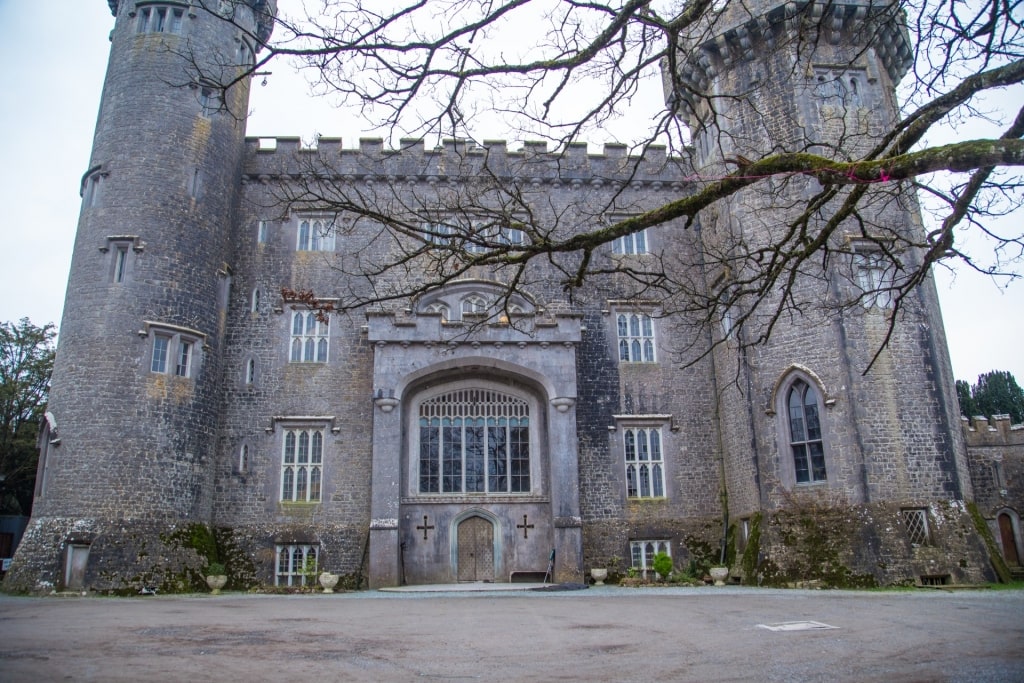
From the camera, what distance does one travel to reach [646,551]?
19.8 metres

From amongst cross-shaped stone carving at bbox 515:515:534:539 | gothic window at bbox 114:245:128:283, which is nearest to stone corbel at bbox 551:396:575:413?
cross-shaped stone carving at bbox 515:515:534:539

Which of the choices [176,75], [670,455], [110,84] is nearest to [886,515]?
[670,455]

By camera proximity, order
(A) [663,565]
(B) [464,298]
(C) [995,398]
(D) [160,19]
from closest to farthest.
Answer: (A) [663,565]
(D) [160,19]
(B) [464,298]
(C) [995,398]

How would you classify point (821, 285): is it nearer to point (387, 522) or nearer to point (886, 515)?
point (886, 515)

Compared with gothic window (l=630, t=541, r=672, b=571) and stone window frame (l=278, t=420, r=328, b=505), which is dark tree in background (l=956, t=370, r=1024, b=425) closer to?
gothic window (l=630, t=541, r=672, b=571)

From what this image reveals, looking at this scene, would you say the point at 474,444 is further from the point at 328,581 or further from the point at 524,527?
the point at 328,581

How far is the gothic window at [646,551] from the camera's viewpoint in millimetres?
19625

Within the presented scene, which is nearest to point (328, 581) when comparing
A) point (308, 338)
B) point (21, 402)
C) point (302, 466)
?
point (302, 466)

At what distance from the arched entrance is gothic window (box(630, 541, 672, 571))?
488 inches

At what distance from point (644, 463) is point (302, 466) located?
900 cm

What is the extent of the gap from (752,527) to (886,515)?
10.4 feet

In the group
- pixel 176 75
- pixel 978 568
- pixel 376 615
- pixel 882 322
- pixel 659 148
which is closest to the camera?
pixel 376 615

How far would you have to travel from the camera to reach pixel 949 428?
17.1 m

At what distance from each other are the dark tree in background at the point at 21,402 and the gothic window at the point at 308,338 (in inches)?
640
